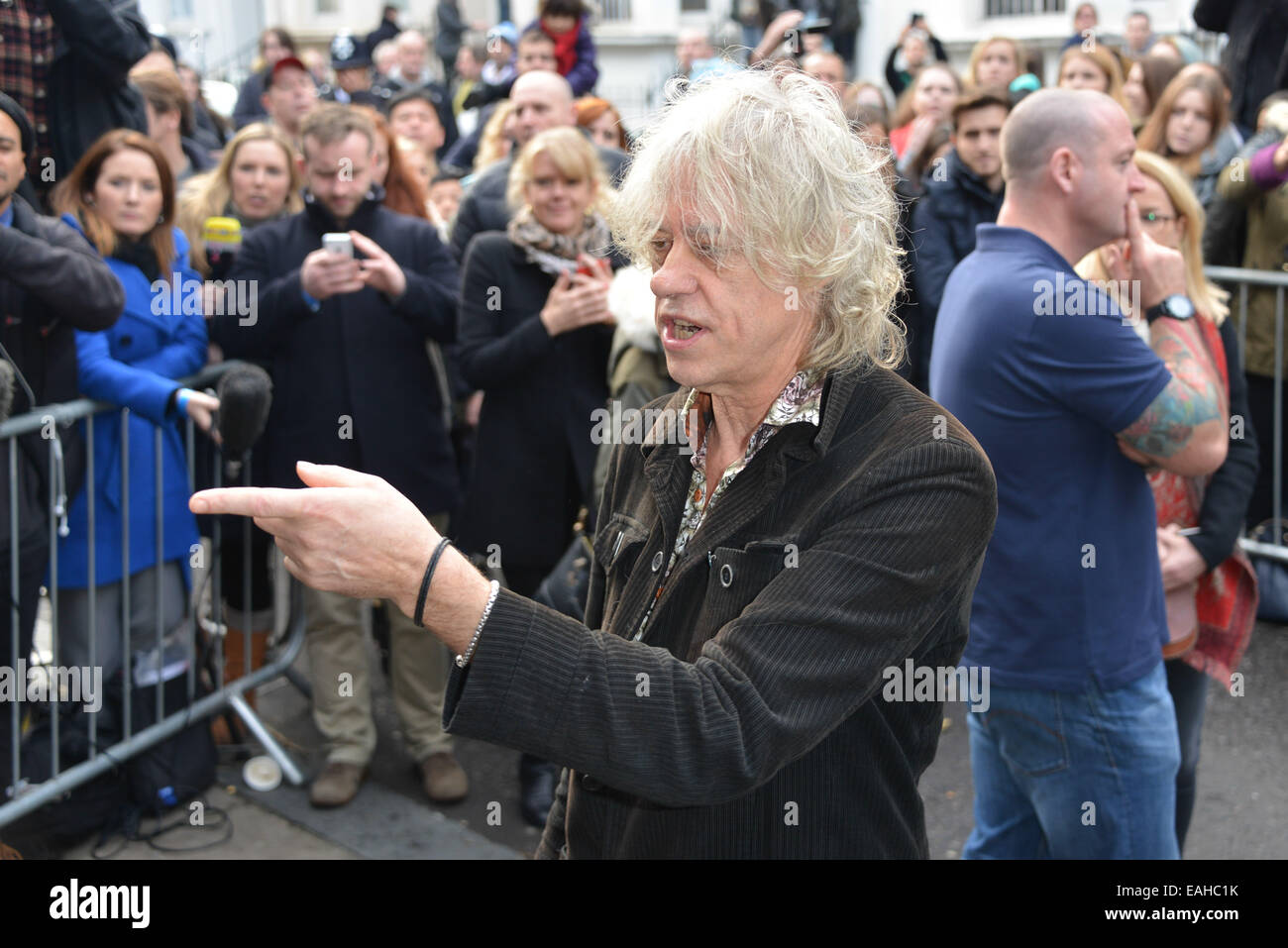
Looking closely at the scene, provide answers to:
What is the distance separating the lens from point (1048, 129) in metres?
3.18

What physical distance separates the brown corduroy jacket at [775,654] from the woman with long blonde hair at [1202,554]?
1672 mm

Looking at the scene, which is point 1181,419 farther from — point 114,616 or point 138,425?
point 114,616

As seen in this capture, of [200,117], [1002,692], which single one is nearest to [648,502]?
[1002,692]

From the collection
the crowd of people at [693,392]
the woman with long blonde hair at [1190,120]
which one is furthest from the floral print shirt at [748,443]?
the woman with long blonde hair at [1190,120]

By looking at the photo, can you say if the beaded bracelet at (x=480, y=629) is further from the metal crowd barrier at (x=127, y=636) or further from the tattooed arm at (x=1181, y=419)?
the metal crowd barrier at (x=127, y=636)

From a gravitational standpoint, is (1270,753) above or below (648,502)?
below

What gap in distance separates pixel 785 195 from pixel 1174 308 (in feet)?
5.82

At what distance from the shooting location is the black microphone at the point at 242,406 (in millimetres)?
4445

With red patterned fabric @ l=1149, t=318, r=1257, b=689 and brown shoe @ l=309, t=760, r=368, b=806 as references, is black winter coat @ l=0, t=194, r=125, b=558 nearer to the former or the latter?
brown shoe @ l=309, t=760, r=368, b=806

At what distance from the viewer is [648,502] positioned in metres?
2.32

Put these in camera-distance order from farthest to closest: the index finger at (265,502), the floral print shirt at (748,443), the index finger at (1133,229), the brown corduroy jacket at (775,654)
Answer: the index finger at (1133,229)
the floral print shirt at (748,443)
the brown corduroy jacket at (775,654)
the index finger at (265,502)

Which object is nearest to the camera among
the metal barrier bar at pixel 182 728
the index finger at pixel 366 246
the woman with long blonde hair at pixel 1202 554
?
the woman with long blonde hair at pixel 1202 554

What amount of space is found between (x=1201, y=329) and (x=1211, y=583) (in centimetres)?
67
